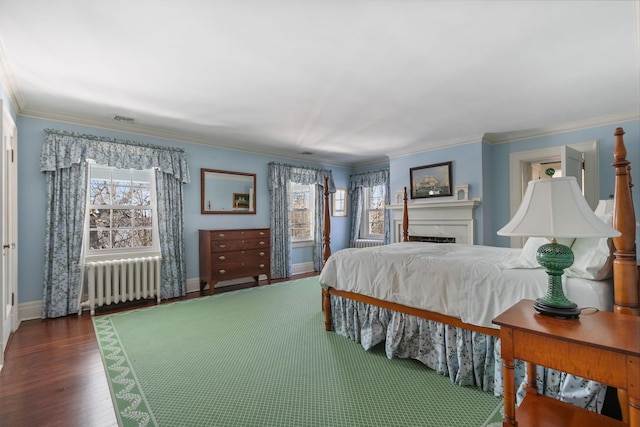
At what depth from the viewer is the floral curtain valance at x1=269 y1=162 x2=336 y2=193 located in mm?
5617

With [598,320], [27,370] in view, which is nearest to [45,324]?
[27,370]

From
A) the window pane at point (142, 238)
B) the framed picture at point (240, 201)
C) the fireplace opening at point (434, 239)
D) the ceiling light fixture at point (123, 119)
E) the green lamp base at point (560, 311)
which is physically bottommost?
the green lamp base at point (560, 311)

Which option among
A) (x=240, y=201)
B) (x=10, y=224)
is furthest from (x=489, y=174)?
(x=10, y=224)

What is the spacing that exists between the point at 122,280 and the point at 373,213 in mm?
4833

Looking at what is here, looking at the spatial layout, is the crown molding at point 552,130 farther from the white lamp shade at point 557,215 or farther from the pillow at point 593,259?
the white lamp shade at point 557,215

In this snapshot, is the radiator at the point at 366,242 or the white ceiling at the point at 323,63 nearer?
the white ceiling at the point at 323,63

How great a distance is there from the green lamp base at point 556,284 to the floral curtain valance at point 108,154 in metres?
4.42

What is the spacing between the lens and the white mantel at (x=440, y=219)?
4723 mm

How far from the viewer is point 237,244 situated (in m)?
4.76

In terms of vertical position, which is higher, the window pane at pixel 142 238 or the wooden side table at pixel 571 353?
the window pane at pixel 142 238

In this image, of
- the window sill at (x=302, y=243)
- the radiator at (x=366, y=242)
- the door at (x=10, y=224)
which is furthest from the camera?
the radiator at (x=366, y=242)

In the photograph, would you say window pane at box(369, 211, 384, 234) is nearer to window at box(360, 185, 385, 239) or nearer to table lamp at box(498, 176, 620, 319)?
window at box(360, 185, 385, 239)

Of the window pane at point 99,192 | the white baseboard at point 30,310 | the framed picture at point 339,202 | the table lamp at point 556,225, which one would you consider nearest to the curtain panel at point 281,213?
the framed picture at point 339,202

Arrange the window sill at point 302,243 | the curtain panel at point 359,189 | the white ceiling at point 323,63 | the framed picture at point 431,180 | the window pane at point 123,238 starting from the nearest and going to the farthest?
the white ceiling at point 323,63
the window pane at point 123,238
the framed picture at point 431,180
the window sill at point 302,243
the curtain panel at point 359,189
